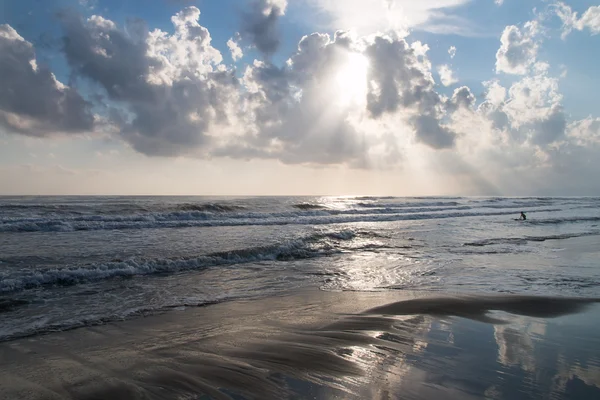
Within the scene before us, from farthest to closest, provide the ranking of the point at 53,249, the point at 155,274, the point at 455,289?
the point at 53,249, the point at 155,274, the point at 455,289

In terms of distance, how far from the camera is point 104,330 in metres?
6.25

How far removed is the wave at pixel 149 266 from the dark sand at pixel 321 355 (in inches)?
174

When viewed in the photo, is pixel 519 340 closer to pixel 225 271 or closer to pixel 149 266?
pixel 225 271

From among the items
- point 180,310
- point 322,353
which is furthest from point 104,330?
point 322,353

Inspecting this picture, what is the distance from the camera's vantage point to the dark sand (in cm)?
410

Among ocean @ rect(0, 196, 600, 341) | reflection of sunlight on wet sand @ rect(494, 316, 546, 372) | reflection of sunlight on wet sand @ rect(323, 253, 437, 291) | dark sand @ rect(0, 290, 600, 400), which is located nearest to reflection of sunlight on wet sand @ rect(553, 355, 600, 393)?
dark sand @ rect(0, 290, 600, 400)

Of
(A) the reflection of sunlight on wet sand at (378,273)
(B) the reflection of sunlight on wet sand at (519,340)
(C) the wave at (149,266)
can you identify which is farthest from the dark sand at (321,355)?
(C) the wave at (149,266)

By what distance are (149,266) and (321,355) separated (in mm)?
8365

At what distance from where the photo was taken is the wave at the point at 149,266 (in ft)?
31.4

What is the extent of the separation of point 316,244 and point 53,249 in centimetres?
1148

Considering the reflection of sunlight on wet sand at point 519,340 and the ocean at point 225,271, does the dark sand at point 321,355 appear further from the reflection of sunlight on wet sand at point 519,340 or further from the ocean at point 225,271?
the ocean at point 225,271

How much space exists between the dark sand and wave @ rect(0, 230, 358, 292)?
14.5 feet

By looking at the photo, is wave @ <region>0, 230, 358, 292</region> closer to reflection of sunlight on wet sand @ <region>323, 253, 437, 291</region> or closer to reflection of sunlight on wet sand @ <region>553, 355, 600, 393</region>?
reflection of sunlight on wet sand @ <region>323, 253, 437, 291</region>

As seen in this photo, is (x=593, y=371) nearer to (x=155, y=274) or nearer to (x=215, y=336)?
(x=215, y=336)
